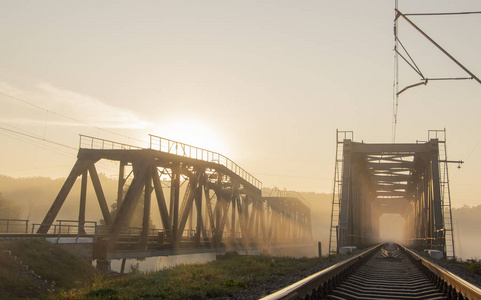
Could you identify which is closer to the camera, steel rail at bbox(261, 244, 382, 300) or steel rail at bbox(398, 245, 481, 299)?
steel rail at bbox(261, 244, 382, 300)

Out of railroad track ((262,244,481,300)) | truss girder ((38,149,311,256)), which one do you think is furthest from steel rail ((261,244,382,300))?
truss girder ((38,149,311,256))

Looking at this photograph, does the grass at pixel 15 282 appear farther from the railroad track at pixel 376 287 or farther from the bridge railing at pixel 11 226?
the railroad track at pixel 376 287

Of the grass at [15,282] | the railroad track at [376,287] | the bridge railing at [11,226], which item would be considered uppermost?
the bridge railing at [11,226]

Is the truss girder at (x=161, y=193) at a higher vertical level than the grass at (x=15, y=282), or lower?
higher

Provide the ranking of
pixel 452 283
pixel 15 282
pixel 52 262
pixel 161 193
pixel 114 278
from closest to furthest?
pixel 452 283 → pixel 15 282 → pixel 114 278 → pixel 52 262 → pixel 161 193

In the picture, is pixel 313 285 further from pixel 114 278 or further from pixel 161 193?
pixel 161 193

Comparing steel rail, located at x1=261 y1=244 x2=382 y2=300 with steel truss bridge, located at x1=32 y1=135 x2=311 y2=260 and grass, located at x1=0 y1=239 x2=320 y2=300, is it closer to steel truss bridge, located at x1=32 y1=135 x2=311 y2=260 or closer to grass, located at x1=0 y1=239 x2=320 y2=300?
grass, located at x1=0 y1=239 x2=320 y2=300

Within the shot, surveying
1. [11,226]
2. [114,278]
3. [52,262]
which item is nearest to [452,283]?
[114,278]

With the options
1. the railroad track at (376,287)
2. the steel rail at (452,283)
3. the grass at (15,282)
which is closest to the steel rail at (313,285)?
the railroad track at (376,287)

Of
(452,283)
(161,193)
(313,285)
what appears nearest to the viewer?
(313,285)

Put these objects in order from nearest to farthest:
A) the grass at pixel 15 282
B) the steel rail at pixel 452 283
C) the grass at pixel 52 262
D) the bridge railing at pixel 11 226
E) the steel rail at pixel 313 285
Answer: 1. the steel rail at pixel 313 285
2. the steel rail at pixel 452 283
3. the grass at pixel 15 282
4. the grass at pixel 52 262
5. the bridge railing at pixel 11 226

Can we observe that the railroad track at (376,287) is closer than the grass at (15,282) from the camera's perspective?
Yes

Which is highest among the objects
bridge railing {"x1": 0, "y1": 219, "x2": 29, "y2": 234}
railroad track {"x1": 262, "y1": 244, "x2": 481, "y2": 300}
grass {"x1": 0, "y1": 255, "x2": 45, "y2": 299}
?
bridge railing {"x1": 0, "y1": 219, "x2": 29, "y2": 234}

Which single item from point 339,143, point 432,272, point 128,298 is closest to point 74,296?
point 128,298
